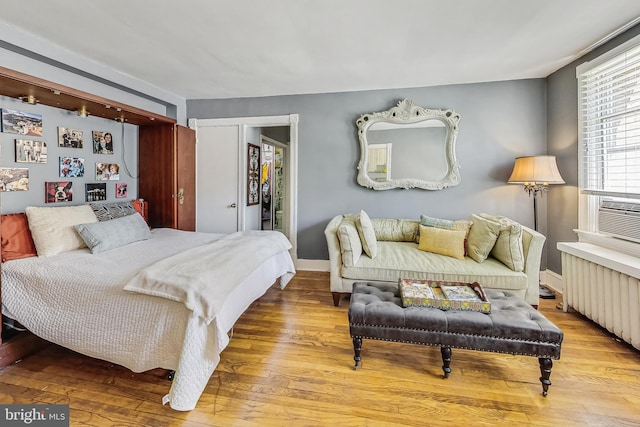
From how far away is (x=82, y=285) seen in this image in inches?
71.8

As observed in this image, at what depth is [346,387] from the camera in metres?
1.75

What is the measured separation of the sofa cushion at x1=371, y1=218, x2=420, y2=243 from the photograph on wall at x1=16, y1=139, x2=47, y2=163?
133 inches

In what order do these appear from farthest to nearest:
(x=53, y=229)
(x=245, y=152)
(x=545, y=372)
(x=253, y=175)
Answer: (x=253, y=175) → (x=245, y=152) → (x=53, y=229) → (x=545, y=372)

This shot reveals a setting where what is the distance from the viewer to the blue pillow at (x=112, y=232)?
8.00ft

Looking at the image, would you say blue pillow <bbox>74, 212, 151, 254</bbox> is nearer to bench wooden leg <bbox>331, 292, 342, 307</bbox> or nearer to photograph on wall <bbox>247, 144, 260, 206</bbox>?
photograph on wall <bbox>247, 144, 260, 206</bbox>

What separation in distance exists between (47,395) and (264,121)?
3.48 meters

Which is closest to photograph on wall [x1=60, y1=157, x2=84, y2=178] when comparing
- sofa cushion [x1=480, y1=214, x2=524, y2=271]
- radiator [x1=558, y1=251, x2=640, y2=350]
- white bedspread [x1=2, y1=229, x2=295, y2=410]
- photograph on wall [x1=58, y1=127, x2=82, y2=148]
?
photograph on wall [x1=58, y1=127, x2=82, y2=148]

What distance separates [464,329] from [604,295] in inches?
58.9

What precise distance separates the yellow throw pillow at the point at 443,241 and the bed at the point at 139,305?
185cm

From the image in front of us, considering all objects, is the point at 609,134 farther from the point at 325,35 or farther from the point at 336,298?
the point at 336,298

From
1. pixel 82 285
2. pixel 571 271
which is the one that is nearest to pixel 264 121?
pixel 82 285

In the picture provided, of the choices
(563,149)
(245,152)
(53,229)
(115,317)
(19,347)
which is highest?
(245,152)

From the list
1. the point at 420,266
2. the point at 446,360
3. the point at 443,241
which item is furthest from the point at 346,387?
the point at 443,241

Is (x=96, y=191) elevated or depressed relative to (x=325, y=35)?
depressed
